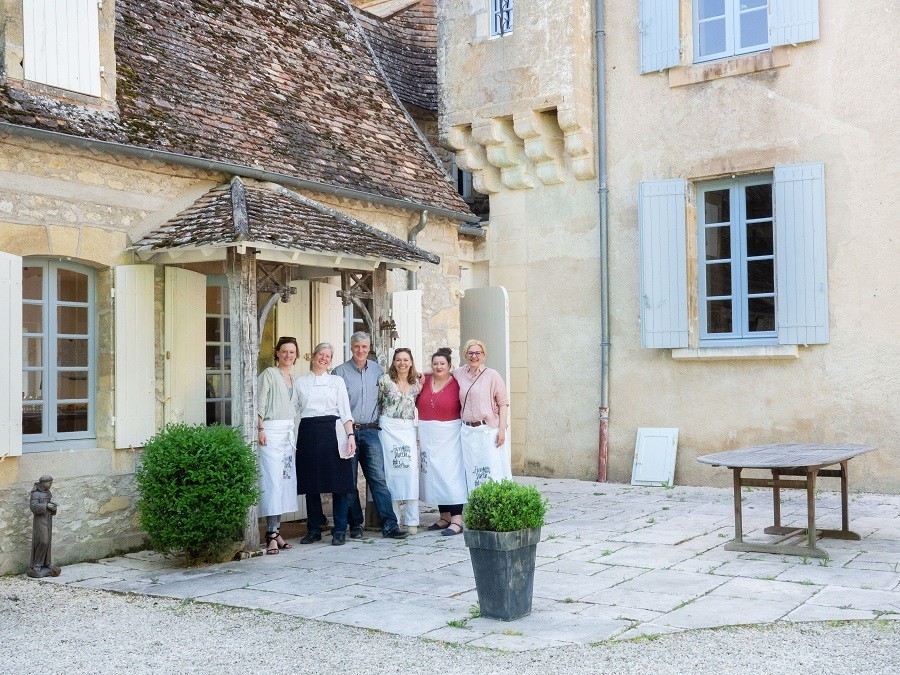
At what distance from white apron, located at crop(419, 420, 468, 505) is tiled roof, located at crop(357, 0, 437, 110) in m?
5.15

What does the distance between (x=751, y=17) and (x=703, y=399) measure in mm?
3812

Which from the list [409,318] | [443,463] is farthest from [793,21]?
[443,463]

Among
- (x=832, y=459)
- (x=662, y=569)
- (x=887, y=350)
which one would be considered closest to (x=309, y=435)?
(x=662, y=569)

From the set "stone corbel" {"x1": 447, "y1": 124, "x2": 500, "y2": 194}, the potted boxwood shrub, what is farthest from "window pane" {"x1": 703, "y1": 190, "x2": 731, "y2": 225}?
the potted boxwood shrub

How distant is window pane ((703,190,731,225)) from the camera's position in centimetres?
1043

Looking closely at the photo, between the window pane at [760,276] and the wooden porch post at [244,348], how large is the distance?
207 inches

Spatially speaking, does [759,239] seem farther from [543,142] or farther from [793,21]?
[543,142]

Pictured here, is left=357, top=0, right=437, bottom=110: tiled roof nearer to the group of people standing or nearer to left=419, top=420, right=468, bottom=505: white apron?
the group of people standing

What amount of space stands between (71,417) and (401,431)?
243 cm

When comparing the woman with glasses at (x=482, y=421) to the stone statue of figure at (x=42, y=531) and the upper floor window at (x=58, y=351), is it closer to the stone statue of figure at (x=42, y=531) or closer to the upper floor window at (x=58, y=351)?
the upper floor window at (x=58, y=351)

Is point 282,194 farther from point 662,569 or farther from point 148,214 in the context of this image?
point 662,569

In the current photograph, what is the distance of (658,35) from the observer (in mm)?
10547

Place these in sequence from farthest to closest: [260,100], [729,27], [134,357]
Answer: [729,27] < [260,100] < [134,357]

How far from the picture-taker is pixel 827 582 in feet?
19.6
